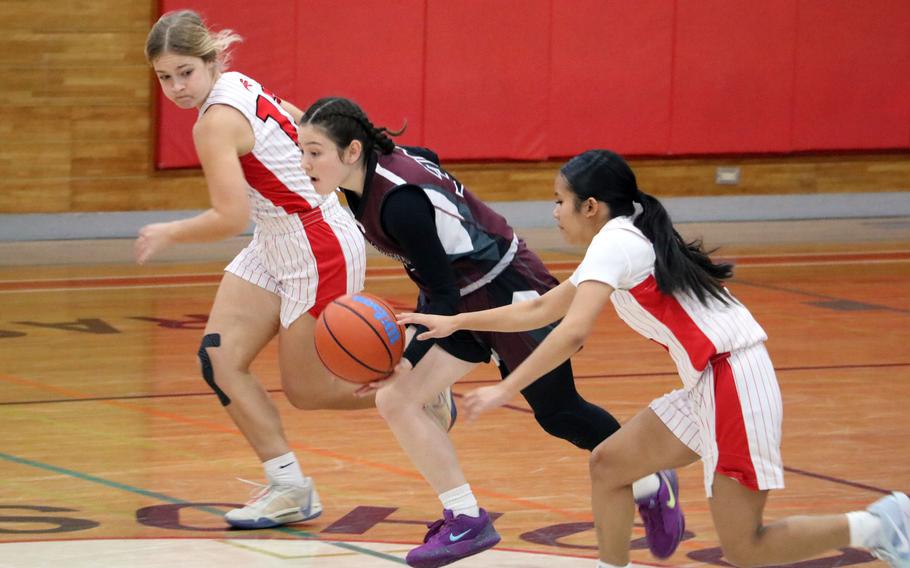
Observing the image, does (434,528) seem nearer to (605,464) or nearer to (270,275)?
(605,464)

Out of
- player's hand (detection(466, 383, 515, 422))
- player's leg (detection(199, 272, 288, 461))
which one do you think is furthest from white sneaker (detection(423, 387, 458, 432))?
player's hand (detection(466, 383, 515, 422))

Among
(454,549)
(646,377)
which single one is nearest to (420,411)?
(454,549)

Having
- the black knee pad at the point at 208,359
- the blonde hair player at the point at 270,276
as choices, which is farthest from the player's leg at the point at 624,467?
the black knee pad at the point at 208,359

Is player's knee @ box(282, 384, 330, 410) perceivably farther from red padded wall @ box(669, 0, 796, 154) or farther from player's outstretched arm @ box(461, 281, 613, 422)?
red padded wall @ box(669, 0, 796, 154)

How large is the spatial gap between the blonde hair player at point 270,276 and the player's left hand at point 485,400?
3.88ft

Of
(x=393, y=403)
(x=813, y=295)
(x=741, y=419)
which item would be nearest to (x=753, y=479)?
(x=741, y=419)

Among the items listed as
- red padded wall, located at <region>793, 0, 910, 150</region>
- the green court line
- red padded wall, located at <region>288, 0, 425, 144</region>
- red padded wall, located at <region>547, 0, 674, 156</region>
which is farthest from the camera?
red padded wall, located at <region>793, 0, 910, 150</region>

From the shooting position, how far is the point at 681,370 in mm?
4203

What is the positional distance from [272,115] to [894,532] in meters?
2.36

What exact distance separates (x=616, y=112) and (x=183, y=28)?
29.4 feet

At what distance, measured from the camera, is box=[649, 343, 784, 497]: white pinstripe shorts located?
4.04m

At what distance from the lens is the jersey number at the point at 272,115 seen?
5.12 m

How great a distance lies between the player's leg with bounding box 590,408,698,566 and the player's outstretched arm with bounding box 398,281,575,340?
→ 37cm

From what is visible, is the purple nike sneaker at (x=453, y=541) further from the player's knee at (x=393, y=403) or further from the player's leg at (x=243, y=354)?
the player's leg at (x=243, y=354)
